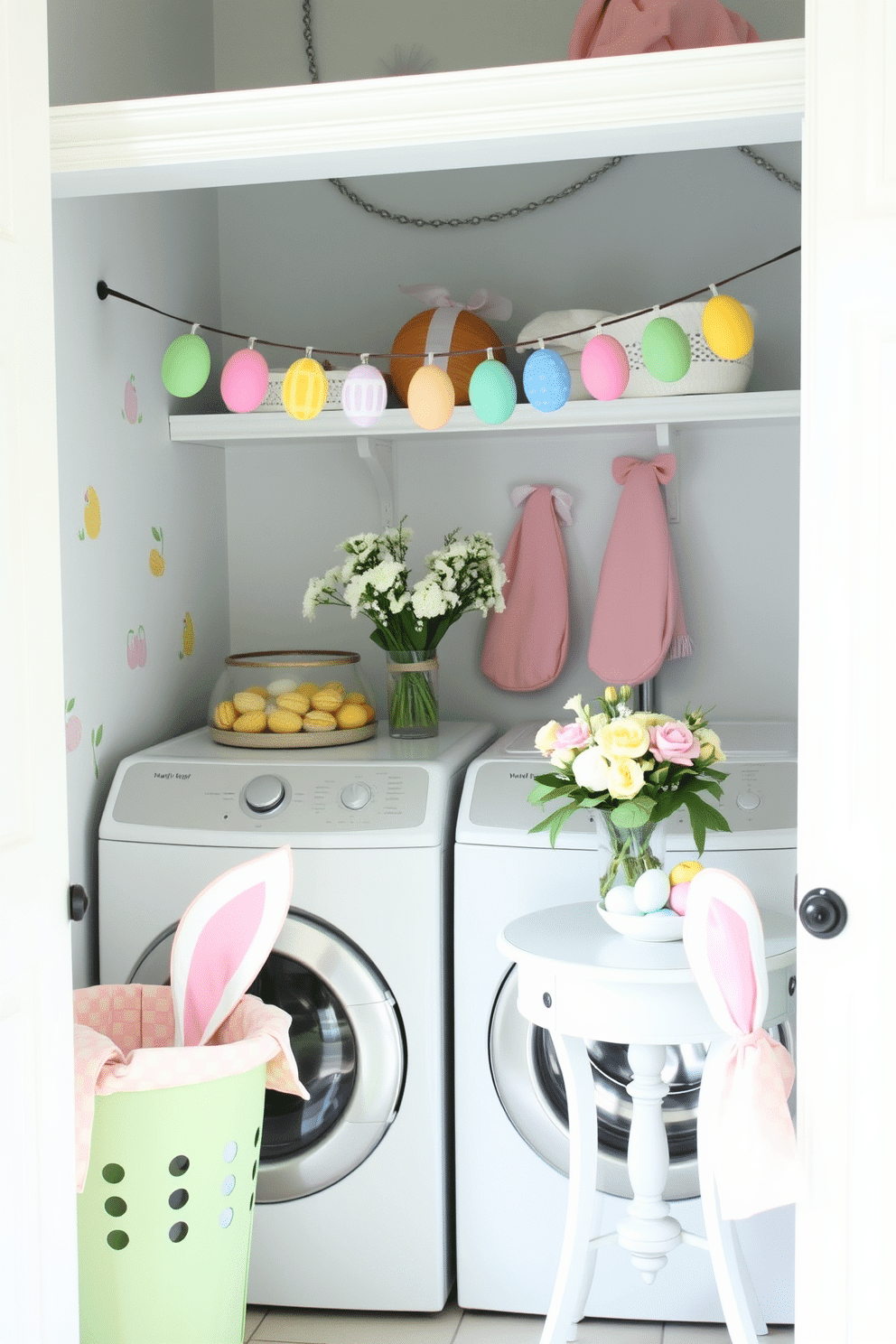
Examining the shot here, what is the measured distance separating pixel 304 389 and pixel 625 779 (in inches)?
31.3

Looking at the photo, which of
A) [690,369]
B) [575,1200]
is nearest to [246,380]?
[690,369]

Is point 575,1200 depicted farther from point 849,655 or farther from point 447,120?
point 447,120

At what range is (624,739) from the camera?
6.39ft

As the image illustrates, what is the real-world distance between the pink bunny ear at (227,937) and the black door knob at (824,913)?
0.85 metres

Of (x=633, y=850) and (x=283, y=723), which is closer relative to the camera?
(x=633, y=850)

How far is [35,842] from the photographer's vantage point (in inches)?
60.6

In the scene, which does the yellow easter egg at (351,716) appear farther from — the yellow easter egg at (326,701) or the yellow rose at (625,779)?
the yellow rose at (625,779)

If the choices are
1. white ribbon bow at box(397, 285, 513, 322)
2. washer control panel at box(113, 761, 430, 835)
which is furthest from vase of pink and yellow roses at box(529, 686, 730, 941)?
white ribbon bow at box(397, 285, 513, 322)

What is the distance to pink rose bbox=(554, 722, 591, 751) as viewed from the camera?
201cm

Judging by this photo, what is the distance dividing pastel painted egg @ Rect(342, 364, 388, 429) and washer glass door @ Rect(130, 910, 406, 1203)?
88 cm

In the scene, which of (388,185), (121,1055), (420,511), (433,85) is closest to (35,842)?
(121,1055)

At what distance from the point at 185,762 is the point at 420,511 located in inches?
36.2

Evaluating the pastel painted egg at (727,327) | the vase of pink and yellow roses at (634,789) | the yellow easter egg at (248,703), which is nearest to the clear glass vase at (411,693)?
the yellow easter egg at (248,703)

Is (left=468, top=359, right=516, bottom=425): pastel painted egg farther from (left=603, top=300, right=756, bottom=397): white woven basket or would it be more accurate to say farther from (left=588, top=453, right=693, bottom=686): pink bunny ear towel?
(left=588, top=453, right=693, bottom=686): pink bunny ear towel
